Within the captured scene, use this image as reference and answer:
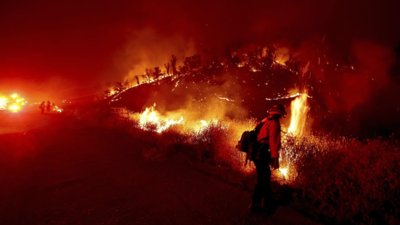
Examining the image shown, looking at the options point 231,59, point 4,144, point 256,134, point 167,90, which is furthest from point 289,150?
point 231,59

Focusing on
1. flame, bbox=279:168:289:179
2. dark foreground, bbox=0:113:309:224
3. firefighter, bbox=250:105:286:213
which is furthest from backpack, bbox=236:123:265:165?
flame, bbox=279:168:289:179

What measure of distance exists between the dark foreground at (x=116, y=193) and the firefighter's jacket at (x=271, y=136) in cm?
116

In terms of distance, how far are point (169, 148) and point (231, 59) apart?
107 metres

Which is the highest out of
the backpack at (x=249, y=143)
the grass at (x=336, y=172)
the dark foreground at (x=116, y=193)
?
the backpack at (x=249, y=143)

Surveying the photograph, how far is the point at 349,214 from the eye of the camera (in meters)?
2.91

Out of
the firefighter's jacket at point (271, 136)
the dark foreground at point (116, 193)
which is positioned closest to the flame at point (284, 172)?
the dark foreground at point (116, 193)

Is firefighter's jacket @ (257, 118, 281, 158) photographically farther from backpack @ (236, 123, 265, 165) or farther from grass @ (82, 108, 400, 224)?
grass @ (82, 108, 400, 224)

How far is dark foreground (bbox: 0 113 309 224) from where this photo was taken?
3.13 metres

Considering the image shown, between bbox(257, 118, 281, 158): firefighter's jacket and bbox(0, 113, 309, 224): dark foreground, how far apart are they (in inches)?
45.7

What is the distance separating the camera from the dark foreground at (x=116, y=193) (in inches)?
123

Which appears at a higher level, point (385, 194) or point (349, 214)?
point (385, 194)

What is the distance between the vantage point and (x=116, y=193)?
3969 mm

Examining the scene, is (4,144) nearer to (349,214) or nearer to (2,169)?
(2,169)

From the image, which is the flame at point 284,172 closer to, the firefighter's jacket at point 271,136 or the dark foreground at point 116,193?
the dark foreground at point 116,193
